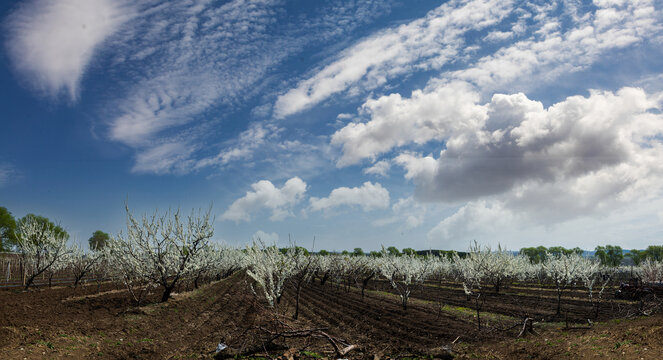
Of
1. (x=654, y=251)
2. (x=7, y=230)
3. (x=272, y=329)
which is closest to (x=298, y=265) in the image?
(x=272, y=329)

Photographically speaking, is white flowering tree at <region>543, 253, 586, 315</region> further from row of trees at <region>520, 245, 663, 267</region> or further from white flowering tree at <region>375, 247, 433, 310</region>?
row of trees at <region>520, 245, 663, 267</region>

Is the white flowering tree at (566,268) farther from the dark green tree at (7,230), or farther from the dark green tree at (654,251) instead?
the dark green tree at (7,230)

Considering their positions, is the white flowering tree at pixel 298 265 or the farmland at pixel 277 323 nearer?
the farmland at pixel 277 323

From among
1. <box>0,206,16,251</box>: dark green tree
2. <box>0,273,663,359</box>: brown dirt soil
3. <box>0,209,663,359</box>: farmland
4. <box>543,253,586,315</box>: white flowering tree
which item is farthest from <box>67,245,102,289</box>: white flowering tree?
<box>0,206,16,251</box>: dark green tree

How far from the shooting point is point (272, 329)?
13.9 m

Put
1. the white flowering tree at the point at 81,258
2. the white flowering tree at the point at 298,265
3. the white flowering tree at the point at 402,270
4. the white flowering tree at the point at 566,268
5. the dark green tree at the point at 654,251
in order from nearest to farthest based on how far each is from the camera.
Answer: the white flowering tree at the point at 298,265
the white flowering tree at the point at 402,270
the white flowering tree at the point at 566,268
the white flowering tree at the point at 81,258
the dark green tree at the point at 654,251

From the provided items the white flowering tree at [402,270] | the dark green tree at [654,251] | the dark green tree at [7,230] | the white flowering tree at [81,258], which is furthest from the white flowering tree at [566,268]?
the dark green tree at [7,230]

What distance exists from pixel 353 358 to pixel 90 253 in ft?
119

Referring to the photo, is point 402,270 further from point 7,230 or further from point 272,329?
point 7,230

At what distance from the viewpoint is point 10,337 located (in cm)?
1287

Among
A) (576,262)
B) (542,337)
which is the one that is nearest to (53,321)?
(542,337)

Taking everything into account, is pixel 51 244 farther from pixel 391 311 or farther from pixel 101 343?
pixel 391 311

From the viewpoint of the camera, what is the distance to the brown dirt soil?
38.2ft

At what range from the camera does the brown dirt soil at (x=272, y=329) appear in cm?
1164
